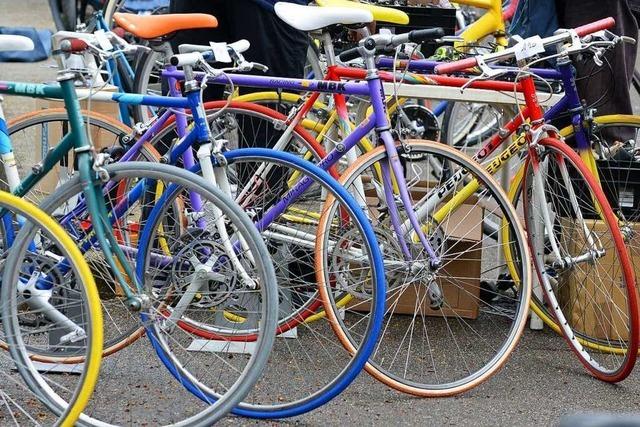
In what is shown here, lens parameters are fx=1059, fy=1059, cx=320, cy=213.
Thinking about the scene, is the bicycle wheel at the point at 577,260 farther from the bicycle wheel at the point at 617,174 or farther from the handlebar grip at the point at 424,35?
the handlebar grip at the point at 424,35

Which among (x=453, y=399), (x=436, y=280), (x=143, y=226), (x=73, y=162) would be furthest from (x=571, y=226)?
(x=73, y=162)

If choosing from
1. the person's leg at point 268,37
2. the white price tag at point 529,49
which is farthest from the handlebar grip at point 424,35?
the person's leg at point 268,37

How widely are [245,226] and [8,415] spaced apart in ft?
3.91

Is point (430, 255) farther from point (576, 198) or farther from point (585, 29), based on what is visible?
point (585, 29)

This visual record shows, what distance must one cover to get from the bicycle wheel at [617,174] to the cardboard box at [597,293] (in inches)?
2.5

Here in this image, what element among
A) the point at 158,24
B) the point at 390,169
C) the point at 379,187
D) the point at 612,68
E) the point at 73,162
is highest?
the point at 158,24

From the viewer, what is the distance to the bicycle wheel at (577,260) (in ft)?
14.4

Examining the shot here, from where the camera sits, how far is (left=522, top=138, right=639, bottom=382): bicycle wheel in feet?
14.4

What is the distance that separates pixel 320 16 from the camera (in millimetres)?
4262

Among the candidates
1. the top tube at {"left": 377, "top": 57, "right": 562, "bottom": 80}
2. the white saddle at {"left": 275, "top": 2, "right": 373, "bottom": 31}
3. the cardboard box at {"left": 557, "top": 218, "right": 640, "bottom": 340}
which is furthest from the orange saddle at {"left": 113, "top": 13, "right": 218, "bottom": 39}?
the cardboard box at {"left": 557, "top": 218, "right": 640, "bottom": 340}

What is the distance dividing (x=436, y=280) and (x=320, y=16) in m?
1.17

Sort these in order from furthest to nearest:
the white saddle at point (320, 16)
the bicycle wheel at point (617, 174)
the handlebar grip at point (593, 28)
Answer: the bicycle wheel at point (617, 174), the handlebar grip at point (593, 28), the white saddle at point (320, 16)

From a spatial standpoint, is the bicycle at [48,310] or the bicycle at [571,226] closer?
the bicycle at [48,310]

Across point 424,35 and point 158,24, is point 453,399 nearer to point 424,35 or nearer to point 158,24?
point 424,35
